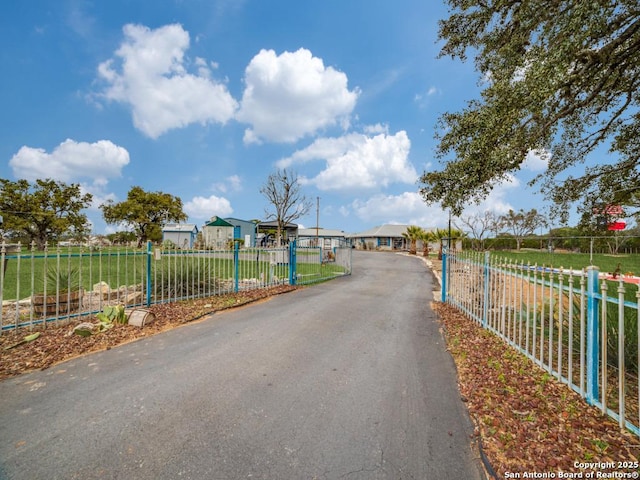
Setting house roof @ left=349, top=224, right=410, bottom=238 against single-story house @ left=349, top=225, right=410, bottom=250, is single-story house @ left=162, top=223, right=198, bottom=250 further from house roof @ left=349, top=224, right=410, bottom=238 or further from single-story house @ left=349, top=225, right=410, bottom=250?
house roof @ left=349, top=224, right=410, bottom=238

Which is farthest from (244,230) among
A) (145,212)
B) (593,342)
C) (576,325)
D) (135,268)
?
(593,342)

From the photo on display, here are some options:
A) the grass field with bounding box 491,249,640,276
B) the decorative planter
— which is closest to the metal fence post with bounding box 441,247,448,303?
the grass field with bounding box 491,249,640,276

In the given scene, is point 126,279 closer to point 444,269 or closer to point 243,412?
point 243,412

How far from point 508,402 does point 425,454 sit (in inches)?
56.3

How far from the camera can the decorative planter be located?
6102mm

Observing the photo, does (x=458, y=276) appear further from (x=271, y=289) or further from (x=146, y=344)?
(x=146, y=344)

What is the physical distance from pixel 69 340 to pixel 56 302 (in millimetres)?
1344

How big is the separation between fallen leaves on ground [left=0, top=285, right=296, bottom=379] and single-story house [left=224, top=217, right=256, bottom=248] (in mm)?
36370

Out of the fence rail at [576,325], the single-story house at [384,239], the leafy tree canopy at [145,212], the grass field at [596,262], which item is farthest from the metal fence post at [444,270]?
the single-story house at [384,239]

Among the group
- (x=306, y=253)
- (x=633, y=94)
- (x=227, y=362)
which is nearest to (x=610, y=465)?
(x=227, y=362)

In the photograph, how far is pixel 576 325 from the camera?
191 inches

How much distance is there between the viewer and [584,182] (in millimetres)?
9438

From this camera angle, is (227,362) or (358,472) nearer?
(358,472)

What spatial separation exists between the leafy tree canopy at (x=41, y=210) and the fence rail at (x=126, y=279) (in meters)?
22.6
